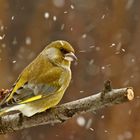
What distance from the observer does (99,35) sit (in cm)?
633

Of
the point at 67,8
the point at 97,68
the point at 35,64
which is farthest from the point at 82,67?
the point at 35,64

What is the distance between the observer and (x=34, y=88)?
2.63m

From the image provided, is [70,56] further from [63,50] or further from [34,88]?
[34,88]

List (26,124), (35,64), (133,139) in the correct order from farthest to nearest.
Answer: (133,139), (35,64), (26,124)

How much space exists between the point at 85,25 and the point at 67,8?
0.75 ft

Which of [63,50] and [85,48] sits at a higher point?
[63,50]

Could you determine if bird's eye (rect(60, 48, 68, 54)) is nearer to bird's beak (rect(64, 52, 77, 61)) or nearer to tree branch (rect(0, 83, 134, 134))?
bird's beak (rect(64, 52, 77, 61))

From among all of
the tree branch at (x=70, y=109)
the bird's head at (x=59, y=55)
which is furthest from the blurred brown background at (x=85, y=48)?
the tree branch at (x=70, y=109)

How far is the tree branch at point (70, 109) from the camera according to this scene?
232 cm

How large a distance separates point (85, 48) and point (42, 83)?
362cm

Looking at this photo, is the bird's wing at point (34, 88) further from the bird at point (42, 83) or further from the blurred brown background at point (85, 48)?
the blurred brown background at point (85, 48)

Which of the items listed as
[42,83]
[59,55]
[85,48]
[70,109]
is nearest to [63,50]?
[59,55]

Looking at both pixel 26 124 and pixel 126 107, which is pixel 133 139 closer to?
pixel 126 107

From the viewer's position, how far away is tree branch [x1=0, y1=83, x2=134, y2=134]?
232cm
